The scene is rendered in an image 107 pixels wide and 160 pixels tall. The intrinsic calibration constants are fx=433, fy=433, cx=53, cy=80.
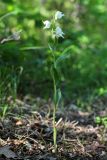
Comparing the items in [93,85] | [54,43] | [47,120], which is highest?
[54,43]

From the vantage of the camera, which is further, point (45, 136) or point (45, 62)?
point (45, 62)

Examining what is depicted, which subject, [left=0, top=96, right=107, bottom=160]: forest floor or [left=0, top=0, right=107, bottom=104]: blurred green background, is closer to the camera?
[left=0, top=96, right=107, bottom=160]: forest floor

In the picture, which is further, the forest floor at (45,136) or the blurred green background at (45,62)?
the blurred green background at (45,62)

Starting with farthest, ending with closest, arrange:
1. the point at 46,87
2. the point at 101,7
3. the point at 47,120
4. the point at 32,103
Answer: the point at 101,7 → the point at 46,87 → the point at 32,103 → the point at 47,120

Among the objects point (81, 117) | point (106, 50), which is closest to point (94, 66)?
point (106, 50)

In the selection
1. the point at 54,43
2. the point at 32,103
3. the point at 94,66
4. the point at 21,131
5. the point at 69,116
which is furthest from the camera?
the point at 94,66

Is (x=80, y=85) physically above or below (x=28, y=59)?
below

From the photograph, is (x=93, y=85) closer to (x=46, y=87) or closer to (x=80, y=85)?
(x=80, y=85)

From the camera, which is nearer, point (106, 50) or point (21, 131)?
point (21, 131)
